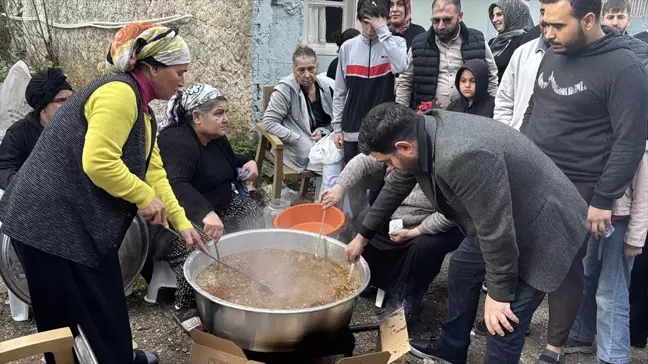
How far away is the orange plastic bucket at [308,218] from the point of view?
3707 millimetres

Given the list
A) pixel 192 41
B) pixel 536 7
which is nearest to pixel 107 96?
pixel 192 41

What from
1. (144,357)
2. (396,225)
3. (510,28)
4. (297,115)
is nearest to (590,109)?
(396,225)

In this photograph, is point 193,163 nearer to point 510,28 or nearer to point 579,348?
point 579,348

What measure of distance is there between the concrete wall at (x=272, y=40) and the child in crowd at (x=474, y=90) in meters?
2.46

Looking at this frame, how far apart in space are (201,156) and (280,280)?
1171 millimetres

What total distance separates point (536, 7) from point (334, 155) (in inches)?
170

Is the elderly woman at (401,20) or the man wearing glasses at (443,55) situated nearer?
the man wearing glasses at (443,55)

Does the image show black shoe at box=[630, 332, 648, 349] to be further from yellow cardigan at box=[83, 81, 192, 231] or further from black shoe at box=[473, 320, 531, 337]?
yellow cardigan at box=[83, 81, 192, 231]

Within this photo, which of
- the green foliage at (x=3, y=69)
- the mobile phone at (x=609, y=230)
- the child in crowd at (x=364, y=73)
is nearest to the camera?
the mobile phone at (x=609, y=230)

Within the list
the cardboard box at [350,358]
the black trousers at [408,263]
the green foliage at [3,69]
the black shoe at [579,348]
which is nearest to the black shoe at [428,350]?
the black trousers at [408,263]

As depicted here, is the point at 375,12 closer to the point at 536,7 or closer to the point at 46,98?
the point at 46,98

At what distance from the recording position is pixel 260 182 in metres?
5.62

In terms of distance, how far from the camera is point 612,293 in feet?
9.98

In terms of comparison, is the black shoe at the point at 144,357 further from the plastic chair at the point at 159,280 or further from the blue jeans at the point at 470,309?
the blue jeans at the point at 470,309
